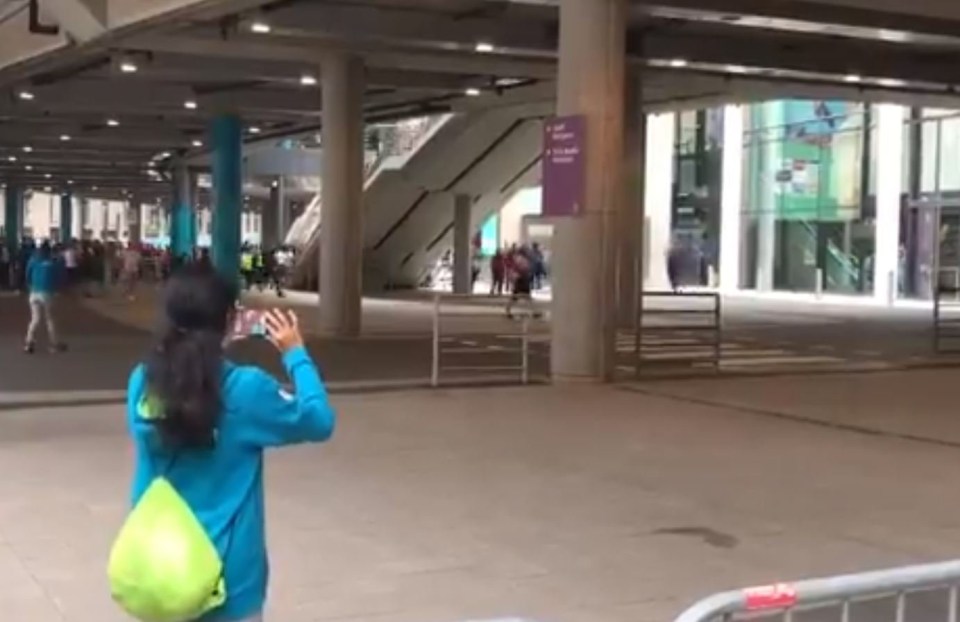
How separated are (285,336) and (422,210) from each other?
4382 cm

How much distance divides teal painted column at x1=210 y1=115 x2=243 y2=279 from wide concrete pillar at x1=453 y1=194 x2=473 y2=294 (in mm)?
8318

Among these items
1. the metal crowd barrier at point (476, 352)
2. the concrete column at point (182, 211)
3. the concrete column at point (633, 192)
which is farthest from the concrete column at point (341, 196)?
the concrete column at point (182, 211)

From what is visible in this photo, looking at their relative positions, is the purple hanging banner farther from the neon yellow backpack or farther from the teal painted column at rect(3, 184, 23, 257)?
the teal painted column at rect(3, 184, 23, 257)

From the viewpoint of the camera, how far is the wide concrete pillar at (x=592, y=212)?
17.3m

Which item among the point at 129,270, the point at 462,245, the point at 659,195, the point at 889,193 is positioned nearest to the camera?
the point at 129,270

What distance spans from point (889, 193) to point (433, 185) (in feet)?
48.7

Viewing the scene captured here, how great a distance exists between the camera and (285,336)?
3.81 m

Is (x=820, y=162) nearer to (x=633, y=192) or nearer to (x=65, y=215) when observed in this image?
(x=633, y=192)

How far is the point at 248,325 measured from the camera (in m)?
3.73

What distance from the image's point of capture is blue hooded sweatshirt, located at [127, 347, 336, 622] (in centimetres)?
361

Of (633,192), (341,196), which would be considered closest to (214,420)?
(341,196)

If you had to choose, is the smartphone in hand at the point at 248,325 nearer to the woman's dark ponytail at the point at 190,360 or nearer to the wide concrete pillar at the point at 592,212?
the woman's dark ponytail at the point at 190,360

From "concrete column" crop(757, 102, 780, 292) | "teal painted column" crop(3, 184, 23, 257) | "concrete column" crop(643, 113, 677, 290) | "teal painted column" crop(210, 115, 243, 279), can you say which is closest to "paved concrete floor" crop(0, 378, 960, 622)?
"teal painted column" crop(210, 115, 243, 279)

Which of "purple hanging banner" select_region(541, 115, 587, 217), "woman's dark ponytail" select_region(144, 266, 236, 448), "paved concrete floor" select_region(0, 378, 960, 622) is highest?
"purple hanging banner" select_region(541, 115, 587, 217)
